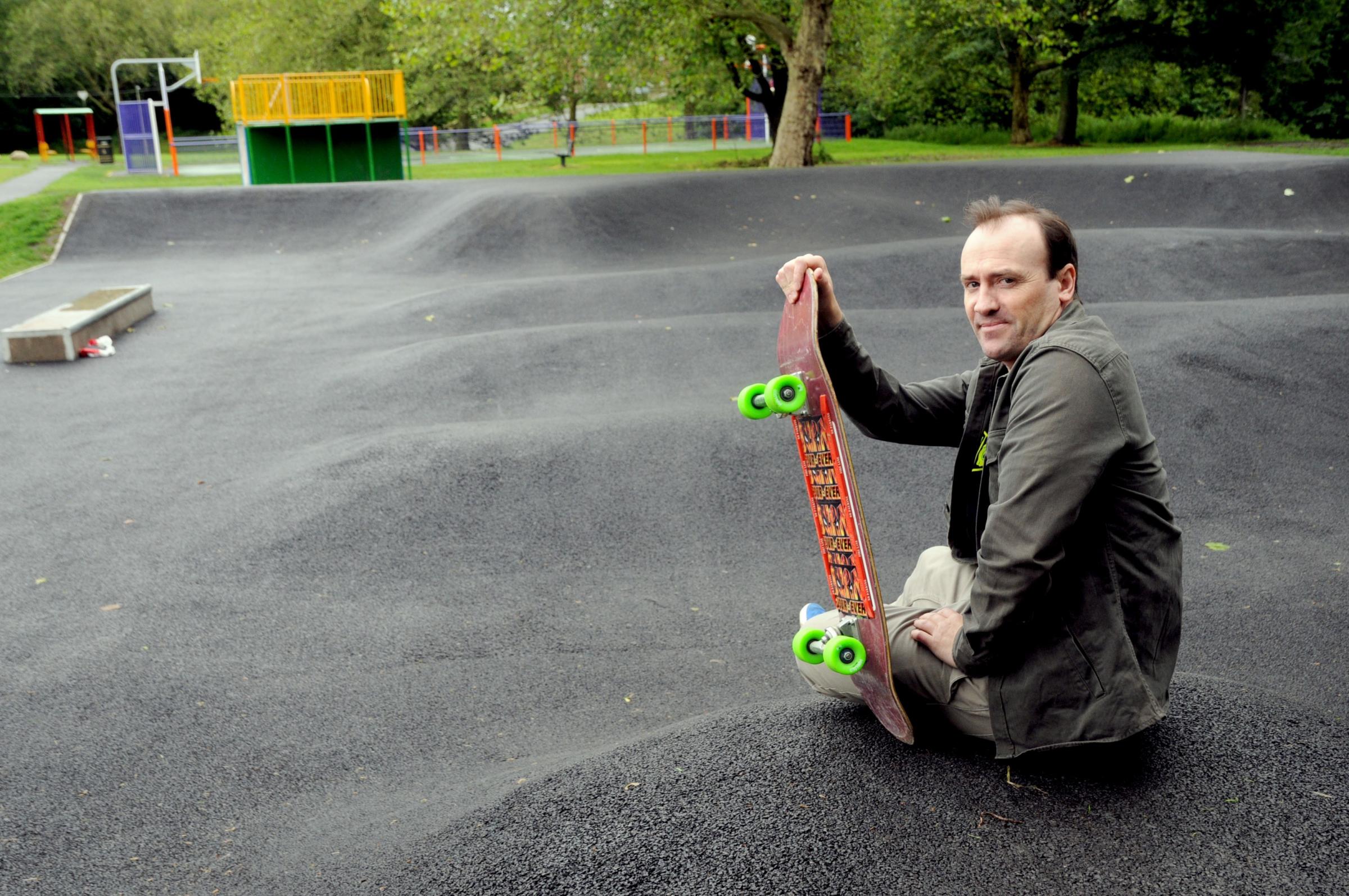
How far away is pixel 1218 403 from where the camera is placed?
7.42 metres

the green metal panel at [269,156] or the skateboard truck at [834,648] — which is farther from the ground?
the green metal panel at [269,156]

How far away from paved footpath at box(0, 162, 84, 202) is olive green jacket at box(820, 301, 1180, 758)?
22.6 m

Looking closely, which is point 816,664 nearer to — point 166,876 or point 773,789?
point 773,789

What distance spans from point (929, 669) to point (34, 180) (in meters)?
29.3

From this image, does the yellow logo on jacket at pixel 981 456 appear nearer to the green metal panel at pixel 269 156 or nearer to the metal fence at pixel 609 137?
the green metal panel at pixel 269 156

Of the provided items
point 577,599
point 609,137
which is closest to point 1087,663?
point 577,599

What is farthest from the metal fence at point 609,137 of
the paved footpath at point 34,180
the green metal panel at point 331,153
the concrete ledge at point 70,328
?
the concrete ledge at point 70,328

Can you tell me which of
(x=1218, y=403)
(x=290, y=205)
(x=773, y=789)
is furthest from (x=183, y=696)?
(x=290, y=205)

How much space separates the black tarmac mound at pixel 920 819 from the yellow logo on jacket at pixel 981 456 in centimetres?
81

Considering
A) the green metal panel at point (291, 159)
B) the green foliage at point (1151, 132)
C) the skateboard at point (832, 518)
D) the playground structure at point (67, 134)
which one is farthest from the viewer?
the playground structure at point (67, 134)

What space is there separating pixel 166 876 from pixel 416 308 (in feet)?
31.1

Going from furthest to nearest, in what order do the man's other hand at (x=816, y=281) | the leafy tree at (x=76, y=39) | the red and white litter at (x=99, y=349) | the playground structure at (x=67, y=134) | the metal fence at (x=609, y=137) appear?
the leafy tree at (x=76, y=39) → the metal fence at (x=609, y=137) → the playground structure at (x=67, y=134) → the red and white litter at (x=99, y=349) → the man's other hand at (x=816, y=281)

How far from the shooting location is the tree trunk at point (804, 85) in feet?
64.9

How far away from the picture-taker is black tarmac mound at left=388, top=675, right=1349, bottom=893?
8.48ft
